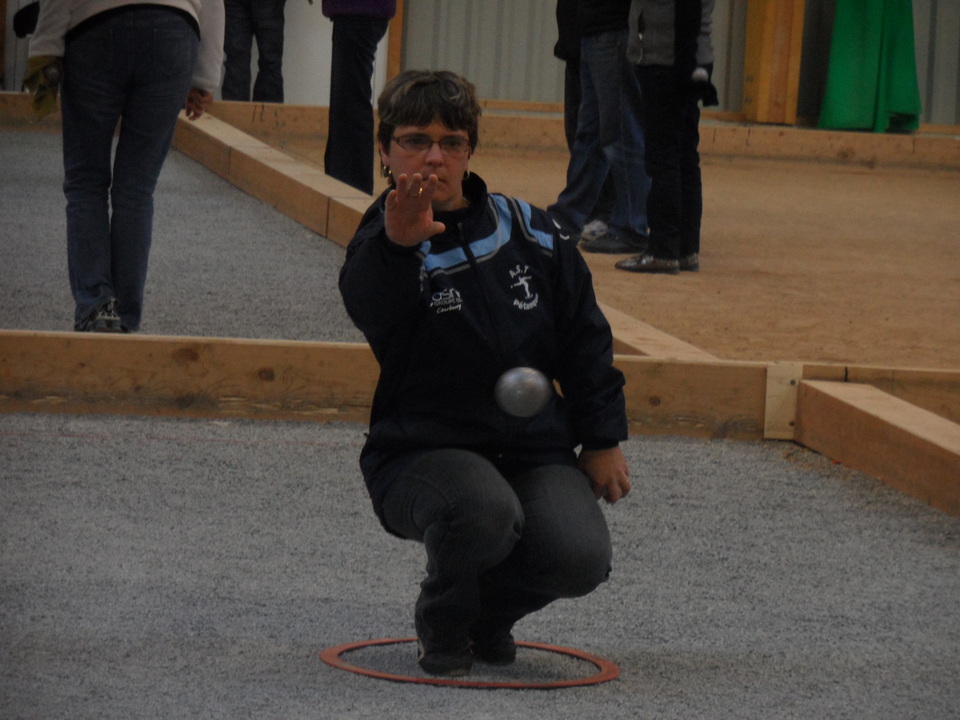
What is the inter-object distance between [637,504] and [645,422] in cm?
56

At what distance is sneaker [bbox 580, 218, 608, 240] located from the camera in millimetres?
6230

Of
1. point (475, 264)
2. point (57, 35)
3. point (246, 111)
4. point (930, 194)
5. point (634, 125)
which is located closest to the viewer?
point (475, 264)

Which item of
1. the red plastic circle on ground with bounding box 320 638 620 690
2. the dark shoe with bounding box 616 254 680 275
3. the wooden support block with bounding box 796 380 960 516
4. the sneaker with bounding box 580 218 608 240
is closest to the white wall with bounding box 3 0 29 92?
the sneaker with bounding box 580 218 608 240

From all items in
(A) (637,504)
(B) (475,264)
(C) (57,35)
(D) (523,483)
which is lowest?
(A) (637,504)

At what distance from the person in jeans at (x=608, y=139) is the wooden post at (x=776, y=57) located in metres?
6.19

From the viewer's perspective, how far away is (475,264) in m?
2.28

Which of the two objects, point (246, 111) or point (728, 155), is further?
Result: point (728, 155)

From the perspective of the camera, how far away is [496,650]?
91.4 inches

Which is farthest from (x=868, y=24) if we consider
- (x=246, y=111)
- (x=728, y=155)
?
(x=246, y=111)

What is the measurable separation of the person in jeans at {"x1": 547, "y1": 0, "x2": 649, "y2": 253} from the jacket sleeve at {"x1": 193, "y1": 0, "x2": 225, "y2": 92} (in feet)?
6.20

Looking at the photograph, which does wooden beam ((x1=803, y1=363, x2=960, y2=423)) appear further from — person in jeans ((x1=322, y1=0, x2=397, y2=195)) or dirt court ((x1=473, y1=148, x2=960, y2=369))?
person in jeans ((x1=322, y1=0, x2=397, y2=195))

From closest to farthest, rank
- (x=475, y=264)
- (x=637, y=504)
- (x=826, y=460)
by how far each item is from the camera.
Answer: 1. (x=475, y=264)
2. (x=637, y=504)
3. (x=826, y=460)

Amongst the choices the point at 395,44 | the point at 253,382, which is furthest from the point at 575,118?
the point at 395,44

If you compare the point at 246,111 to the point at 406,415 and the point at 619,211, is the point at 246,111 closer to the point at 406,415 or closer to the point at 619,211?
the point at 619,211
